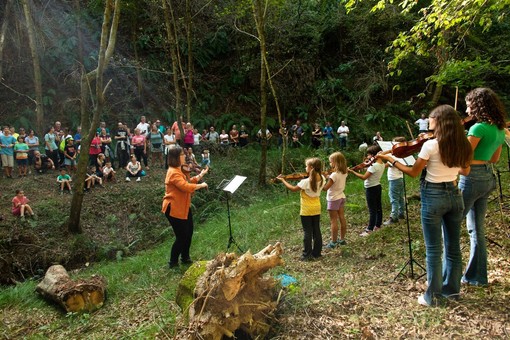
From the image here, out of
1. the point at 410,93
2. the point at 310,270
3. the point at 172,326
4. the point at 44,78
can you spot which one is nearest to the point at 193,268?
the point at 172,326

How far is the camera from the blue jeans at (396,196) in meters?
7.21

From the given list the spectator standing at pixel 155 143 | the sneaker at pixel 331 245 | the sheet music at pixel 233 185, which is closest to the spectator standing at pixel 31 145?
the spectator standing at pixel 155 143

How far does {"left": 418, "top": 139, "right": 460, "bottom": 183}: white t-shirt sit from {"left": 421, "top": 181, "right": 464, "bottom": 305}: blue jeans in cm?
5

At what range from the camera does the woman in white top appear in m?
3.42

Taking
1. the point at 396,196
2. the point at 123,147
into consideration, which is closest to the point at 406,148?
the point at 396,196

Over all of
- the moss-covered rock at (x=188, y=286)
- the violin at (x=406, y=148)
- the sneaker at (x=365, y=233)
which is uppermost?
the violin at (x=406, y=148)

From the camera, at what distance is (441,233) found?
3619 mm

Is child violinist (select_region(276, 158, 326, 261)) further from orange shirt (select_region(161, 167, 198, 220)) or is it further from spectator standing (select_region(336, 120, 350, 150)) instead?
spectator standing (select_region(336, 120, 350, 150))

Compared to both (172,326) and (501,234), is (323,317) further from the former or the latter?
(501,234)

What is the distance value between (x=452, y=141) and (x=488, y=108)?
724 millimetres

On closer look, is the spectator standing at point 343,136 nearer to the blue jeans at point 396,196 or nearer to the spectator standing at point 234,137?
the spectator standing at point 234,137

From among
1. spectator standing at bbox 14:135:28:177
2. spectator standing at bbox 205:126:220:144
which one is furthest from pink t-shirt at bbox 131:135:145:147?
spectator standing at bbox 205:126:220:144

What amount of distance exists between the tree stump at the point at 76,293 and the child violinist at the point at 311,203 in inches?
125

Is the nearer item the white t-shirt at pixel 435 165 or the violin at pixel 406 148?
the white t-shirt at pixel 435 165
